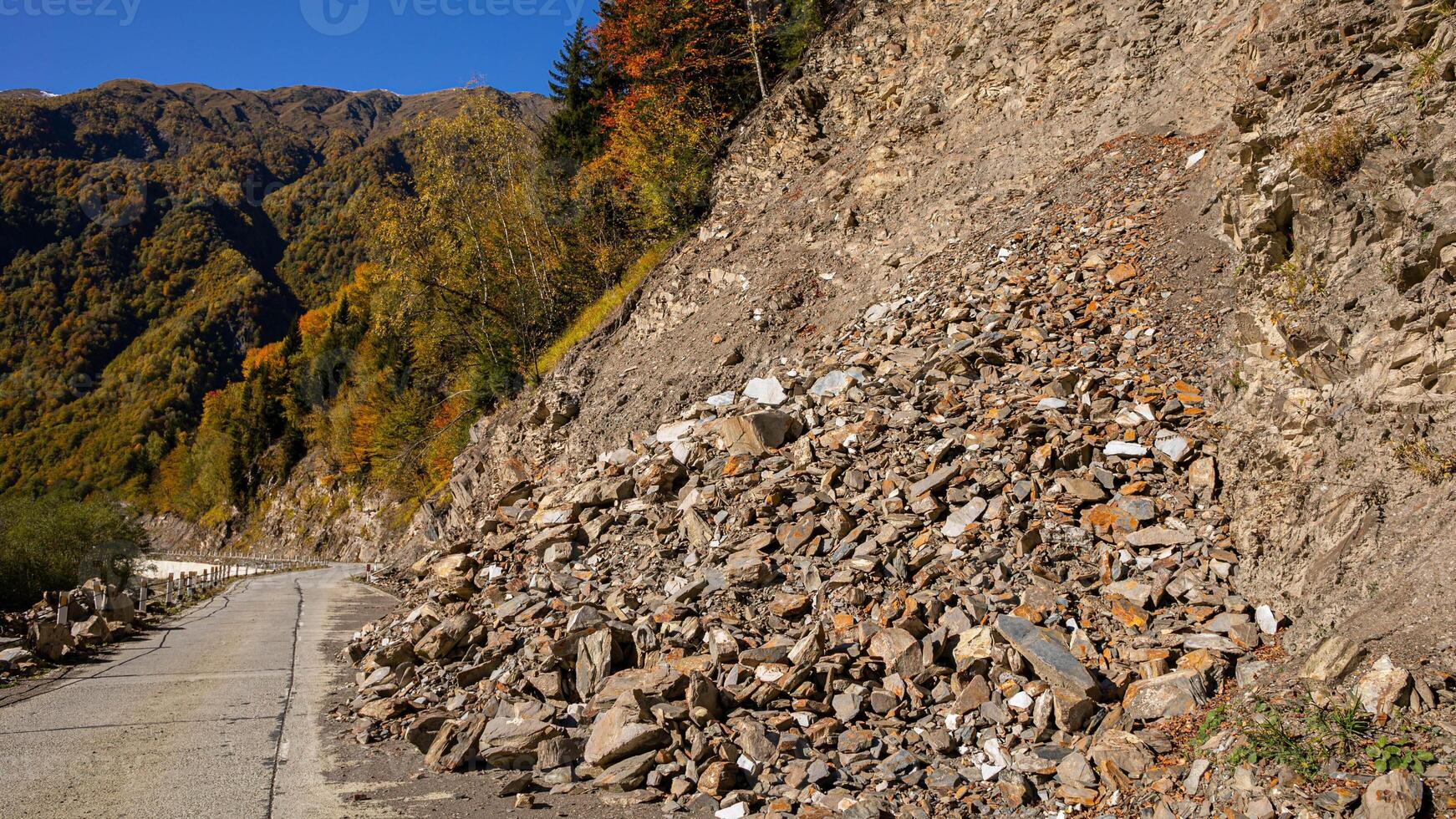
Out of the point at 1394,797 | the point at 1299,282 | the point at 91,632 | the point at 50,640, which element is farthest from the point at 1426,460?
the point at 91,632

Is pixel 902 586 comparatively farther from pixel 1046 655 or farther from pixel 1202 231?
pixel 1202 231

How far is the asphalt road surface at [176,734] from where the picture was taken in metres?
5.99

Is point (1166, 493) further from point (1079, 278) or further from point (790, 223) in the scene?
point (790, 223)

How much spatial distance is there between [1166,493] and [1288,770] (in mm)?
3357

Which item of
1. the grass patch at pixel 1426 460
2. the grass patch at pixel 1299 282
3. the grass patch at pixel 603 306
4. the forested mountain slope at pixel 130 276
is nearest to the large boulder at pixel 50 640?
the grass patch at pixel 603 306

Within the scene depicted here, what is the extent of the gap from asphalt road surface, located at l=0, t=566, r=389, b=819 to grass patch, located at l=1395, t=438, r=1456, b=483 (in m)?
8.01

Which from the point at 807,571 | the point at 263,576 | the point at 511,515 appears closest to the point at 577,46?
the point at 511,515

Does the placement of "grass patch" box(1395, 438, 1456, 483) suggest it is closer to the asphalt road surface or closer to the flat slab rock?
the flat slab rock

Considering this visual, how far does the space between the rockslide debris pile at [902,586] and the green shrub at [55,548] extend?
17150 millimetres

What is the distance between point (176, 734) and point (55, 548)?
2225cm

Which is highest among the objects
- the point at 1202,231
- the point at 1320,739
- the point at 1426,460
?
the point at 1202,231

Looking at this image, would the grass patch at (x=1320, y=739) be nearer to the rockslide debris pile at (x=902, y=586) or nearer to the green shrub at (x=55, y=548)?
the rockslide debris pile at (x=902, y=586)

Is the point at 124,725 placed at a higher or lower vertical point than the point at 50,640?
lower

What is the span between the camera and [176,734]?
763 centimetres
